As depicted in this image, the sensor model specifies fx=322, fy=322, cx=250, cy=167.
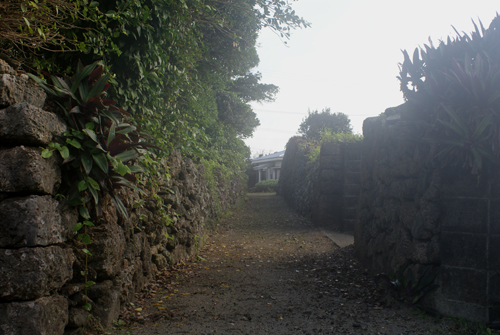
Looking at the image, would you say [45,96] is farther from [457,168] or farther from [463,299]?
[463,299]

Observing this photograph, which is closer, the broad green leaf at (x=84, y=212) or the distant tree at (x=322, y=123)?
the broad green leaf at (x=84, y=212)

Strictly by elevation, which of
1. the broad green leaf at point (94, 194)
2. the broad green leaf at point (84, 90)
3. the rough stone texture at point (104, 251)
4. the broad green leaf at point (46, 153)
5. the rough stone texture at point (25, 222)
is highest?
the broad green leaf at point (84, 90)

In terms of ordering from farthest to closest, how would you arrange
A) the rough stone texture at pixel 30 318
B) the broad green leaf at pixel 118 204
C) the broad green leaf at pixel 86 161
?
1. the broad green leaf at pixel 118 204
2. the broad green leaf at pixel 86 161
3. the rough stone texture at pixel 30 318

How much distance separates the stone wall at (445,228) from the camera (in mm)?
3064

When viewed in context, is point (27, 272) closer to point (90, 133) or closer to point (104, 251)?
point (104, 251)

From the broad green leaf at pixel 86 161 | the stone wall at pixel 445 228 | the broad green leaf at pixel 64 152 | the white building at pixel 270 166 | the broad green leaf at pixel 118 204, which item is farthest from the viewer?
the white building at pixel 270 166

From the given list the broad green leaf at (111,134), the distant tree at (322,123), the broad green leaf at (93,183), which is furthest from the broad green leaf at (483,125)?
the distant tree at (322,123)

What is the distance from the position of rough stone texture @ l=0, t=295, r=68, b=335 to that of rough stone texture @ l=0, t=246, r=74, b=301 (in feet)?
0.16

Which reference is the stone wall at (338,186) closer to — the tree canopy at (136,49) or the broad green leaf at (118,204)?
the tree canopy at (136,49)

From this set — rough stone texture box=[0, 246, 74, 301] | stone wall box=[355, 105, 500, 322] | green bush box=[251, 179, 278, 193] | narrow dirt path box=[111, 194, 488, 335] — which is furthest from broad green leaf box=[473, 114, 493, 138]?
green bush box=[251, 179, 278, 193]

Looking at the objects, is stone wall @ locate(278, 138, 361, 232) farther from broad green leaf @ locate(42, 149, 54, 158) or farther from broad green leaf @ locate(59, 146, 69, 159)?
broad green leaf @ locate(42, 149, 54, 158)

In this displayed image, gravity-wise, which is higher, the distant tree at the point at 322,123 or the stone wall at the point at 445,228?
the distant tree at the point at 322,123

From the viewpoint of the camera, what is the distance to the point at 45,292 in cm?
223

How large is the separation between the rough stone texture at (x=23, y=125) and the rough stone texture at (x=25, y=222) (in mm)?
403
